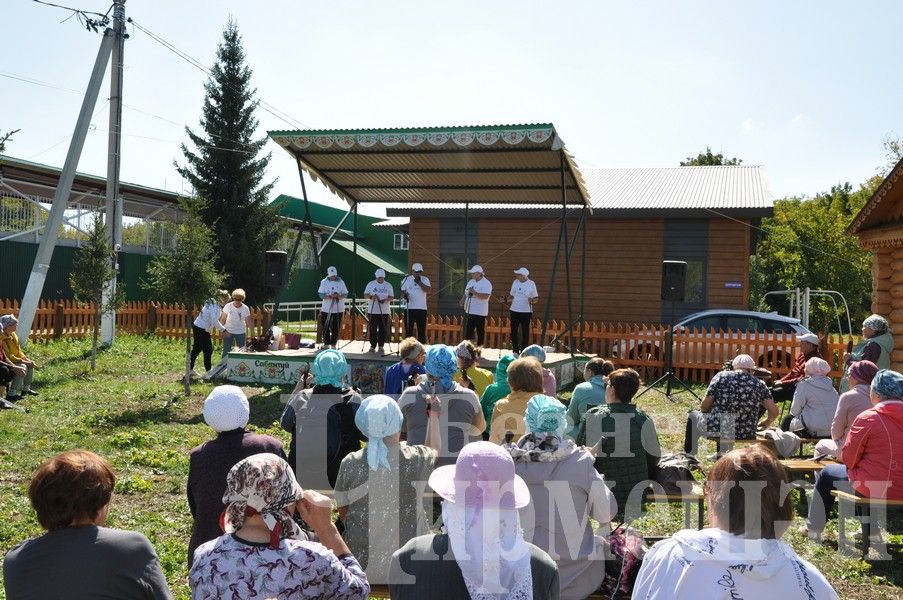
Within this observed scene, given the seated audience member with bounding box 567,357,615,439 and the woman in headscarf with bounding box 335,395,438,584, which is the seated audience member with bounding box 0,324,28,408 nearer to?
the seated audience member with bounding box 567,357,615,439

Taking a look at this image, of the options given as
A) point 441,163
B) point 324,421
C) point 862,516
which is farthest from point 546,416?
point 441,163

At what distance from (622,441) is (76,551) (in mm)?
3222

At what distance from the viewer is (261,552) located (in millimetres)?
2422

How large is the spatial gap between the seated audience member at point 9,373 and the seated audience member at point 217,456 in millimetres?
8311

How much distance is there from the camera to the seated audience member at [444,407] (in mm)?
5004

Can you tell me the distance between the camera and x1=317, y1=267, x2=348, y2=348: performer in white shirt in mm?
14227

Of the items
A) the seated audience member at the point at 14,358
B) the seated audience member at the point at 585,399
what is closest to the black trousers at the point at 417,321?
the seated audience member at the point at 14,358

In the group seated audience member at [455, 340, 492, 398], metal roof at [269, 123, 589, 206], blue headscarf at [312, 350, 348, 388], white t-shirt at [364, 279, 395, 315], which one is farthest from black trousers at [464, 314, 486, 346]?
blue headscarf at [312, 350, 348, 388]

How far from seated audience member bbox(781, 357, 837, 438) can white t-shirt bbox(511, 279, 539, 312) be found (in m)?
6.49

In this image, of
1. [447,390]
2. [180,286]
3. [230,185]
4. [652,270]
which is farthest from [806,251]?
[447,390]

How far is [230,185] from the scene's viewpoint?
28125 millimetres

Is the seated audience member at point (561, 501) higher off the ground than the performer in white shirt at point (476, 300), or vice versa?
the performer in white shirt at point (476, 300)

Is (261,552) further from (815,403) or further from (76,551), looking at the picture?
(815,403)

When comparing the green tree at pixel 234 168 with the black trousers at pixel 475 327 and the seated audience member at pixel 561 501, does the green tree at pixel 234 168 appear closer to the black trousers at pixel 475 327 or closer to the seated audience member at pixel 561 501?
the black trousers at pixel 475 327
